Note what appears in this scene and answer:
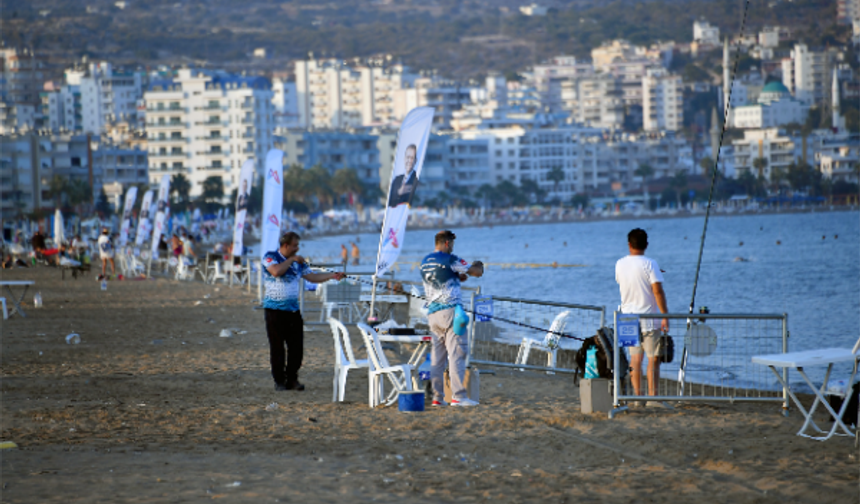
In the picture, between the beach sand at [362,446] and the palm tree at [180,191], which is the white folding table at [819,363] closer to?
the beach sand at [362,446]

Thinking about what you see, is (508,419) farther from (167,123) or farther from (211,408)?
(167,123)

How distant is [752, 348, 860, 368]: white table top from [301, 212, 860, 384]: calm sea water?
14369 millimetres

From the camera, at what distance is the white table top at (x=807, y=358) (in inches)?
288

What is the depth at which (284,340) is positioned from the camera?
10547 mm

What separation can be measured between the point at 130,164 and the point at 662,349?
15166cm

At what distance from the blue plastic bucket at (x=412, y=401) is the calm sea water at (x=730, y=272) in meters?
13.8

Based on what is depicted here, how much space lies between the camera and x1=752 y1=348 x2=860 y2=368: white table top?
288 inches

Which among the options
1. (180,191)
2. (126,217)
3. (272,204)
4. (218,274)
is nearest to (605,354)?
(272,204)

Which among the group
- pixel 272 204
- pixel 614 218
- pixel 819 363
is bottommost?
pixel 614 218

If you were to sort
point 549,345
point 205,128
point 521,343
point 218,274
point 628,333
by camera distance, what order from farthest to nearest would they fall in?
point 205,128
point 218,274
point 521,343
point 549,345
point 628,333

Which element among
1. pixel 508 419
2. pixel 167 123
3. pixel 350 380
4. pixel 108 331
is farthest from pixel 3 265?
pixel 167 123

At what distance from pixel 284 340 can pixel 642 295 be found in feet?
11.2

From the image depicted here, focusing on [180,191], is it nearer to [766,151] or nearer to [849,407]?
[766,151]

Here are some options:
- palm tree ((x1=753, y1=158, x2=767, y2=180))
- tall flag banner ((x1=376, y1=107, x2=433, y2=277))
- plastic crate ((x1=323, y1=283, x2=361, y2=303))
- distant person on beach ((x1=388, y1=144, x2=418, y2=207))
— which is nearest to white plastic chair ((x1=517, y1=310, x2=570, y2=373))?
plastic crate ((x1=323, y1=283, x2=361, y2=303))
